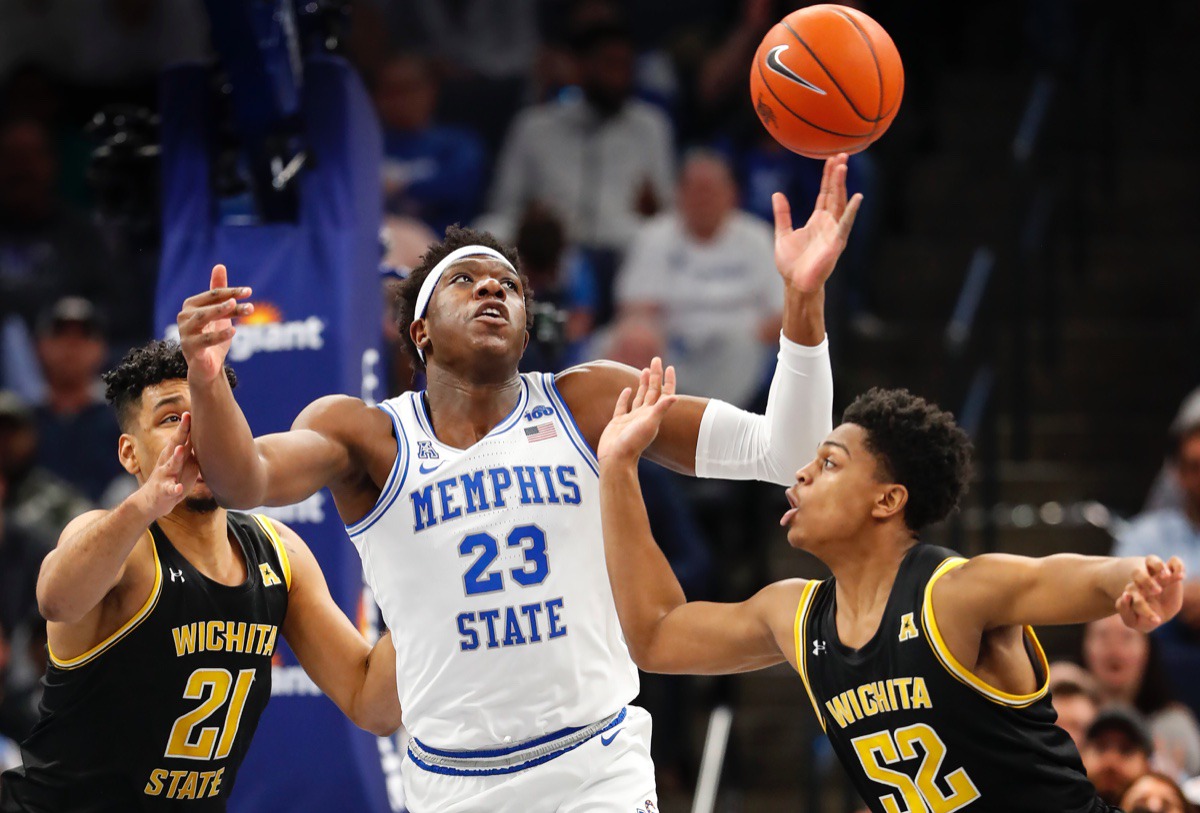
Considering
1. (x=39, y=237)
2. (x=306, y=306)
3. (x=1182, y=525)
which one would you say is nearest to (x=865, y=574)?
(x=306, y=306)

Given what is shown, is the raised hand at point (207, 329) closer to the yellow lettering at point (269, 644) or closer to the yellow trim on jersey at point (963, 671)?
the yellow lettering at point (269, 644)

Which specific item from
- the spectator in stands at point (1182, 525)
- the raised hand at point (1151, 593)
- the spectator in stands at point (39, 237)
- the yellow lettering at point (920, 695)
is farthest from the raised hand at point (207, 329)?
the spectator in stands at point (39, 237)

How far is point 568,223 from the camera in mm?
9891

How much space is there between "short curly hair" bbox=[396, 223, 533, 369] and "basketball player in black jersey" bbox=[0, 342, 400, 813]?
1.66 ft

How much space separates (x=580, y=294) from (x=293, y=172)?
306cm

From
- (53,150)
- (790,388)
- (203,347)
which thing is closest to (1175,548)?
(790,388)

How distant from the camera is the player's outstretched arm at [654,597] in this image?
4371 millimetres

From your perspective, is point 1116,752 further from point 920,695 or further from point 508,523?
point 508,523

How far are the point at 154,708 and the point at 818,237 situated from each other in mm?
2070

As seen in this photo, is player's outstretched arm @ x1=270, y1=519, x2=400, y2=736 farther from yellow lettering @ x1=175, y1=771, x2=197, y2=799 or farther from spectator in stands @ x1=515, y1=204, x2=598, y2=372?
spectator in stands @ x1=515, y1=204, x2=598, y2=372

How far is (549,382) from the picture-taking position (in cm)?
475

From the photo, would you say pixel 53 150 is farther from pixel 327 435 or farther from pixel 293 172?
pixel 327 435

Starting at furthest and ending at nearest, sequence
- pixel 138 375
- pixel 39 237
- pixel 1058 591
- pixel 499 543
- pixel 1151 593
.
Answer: pixel 39 237
pixel 138 375
pixel 499 543
pixel 1058 591
pixel 1151 593

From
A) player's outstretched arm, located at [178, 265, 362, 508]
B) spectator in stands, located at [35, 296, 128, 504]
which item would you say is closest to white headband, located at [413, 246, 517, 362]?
player's outstretched arm, located at [178, 265, 362, 508]
